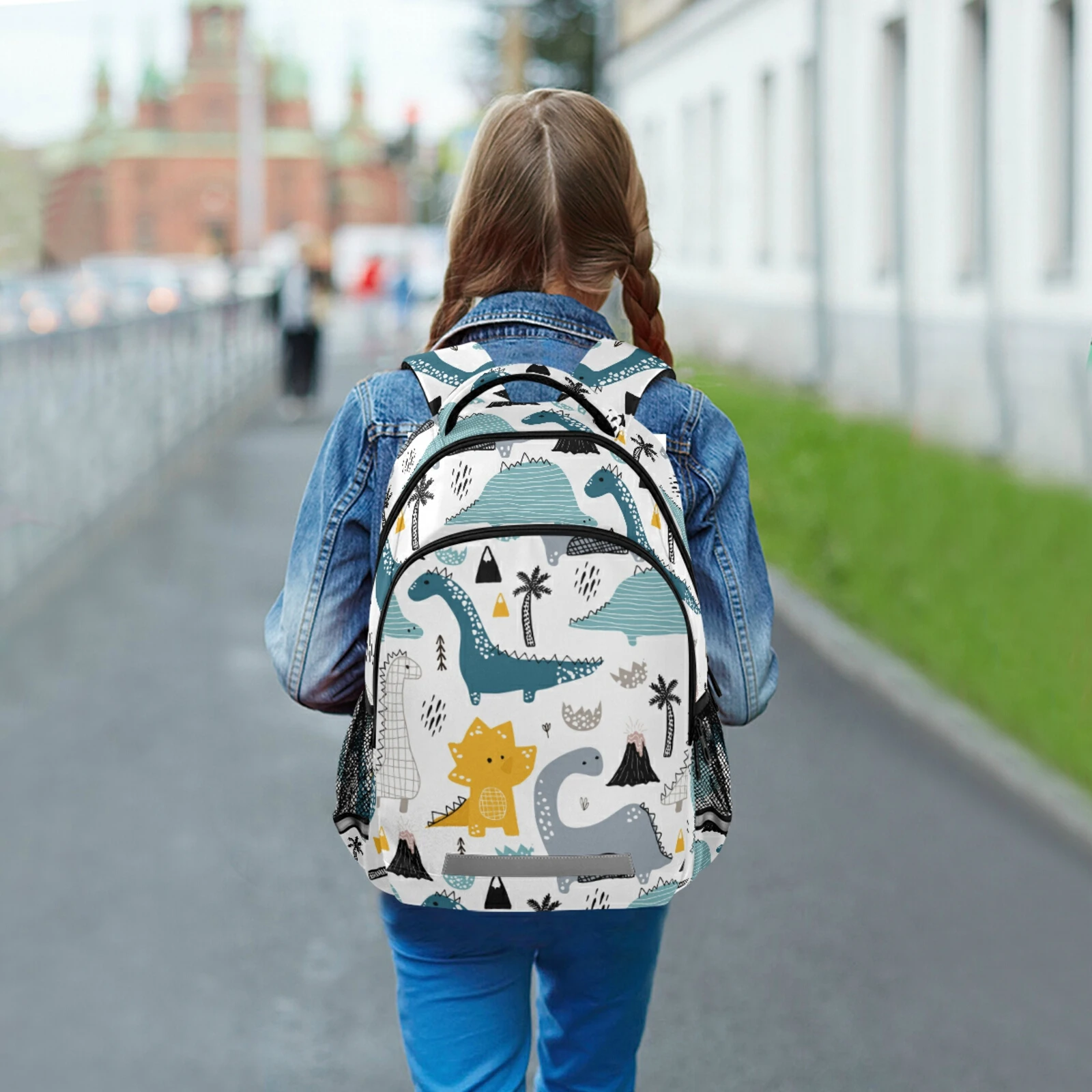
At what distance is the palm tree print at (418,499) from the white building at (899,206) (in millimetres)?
8565

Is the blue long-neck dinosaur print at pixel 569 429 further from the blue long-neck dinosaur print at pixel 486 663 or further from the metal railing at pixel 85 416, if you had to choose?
the metal railing at pixel 85 416

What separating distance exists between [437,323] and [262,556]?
395 inches

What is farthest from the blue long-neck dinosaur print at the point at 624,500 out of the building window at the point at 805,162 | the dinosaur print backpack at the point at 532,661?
the building window at the point at 805,162

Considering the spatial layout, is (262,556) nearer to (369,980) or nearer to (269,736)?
(269,736)

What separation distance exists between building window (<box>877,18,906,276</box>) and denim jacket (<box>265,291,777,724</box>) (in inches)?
728

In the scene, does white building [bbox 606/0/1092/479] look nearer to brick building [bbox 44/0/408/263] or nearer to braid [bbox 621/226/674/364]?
braid [bbox 621/226/674/364]

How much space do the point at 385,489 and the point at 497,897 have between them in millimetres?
497

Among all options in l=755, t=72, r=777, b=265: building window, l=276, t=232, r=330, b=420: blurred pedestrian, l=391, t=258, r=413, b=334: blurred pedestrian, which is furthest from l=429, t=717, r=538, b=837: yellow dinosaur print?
l=391, t=258, r=413, b=334: blurred pedestrian

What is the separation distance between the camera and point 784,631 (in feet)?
33.0

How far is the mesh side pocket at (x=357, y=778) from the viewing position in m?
2.45

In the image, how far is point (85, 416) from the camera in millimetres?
13320

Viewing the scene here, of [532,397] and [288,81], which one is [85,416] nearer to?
[532,397]

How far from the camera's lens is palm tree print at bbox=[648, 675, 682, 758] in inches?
92.1

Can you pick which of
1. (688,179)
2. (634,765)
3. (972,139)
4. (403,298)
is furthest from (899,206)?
(403,298)
